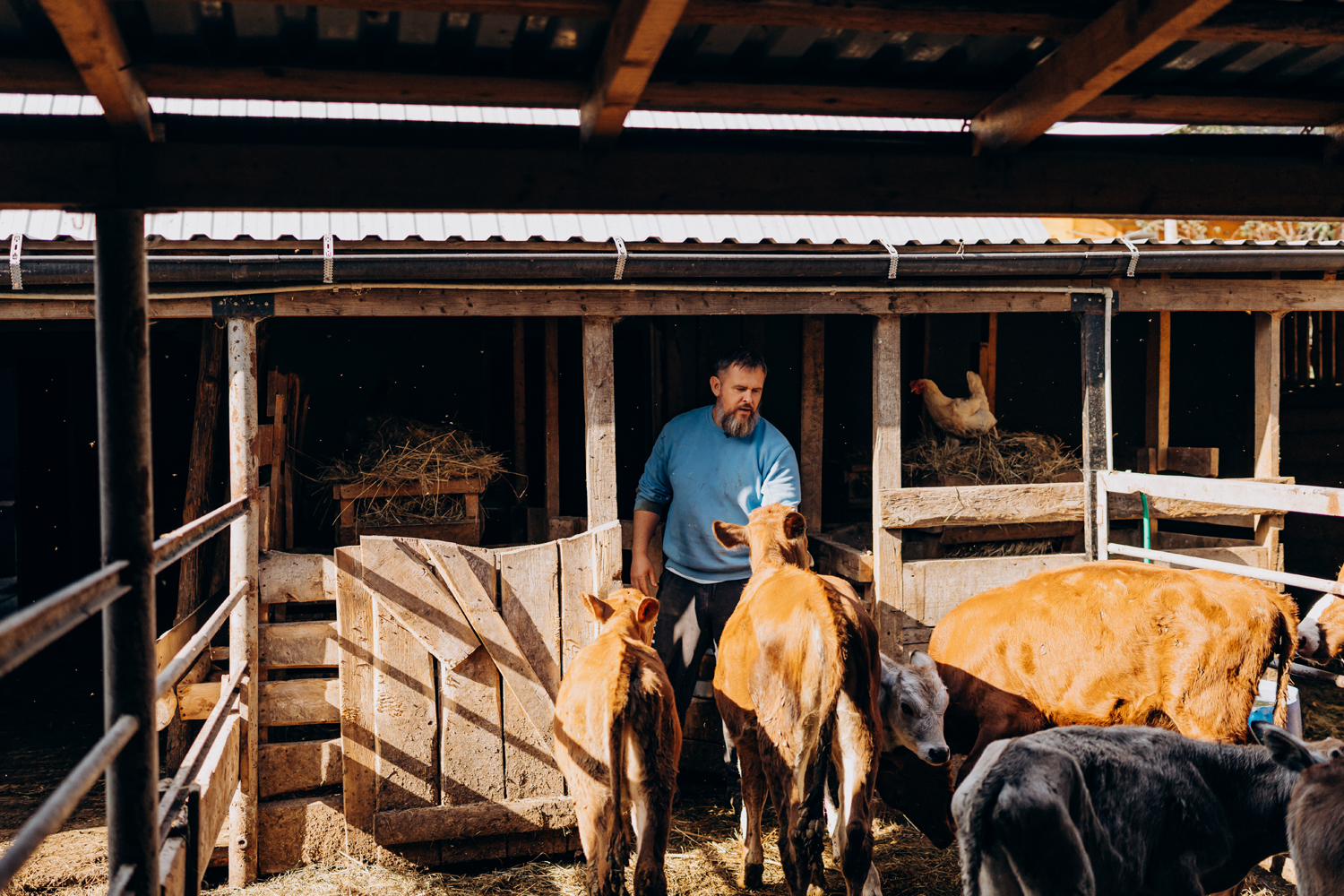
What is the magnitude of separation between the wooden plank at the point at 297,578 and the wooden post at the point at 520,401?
223cm

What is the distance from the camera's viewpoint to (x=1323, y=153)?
3.21m

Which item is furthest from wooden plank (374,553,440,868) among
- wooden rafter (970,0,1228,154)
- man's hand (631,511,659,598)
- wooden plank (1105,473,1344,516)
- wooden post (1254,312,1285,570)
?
wooden post (1254,312,1285,570)

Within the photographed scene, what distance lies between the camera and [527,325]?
25.3 feet

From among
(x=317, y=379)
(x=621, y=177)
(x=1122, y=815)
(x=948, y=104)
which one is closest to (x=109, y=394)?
(x=621, y=177)

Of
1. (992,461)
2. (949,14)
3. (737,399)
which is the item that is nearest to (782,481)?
(737,399)

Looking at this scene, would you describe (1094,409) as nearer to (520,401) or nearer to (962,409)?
(962,409)

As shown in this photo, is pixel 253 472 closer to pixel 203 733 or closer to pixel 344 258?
pixel 344 258

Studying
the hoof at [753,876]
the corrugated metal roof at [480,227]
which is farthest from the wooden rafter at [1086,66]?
the hoof at [753,876]

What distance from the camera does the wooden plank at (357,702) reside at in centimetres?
505

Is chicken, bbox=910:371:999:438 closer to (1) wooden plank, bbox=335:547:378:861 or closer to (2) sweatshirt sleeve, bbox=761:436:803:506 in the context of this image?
(2) sweatshirt sleeve, bbox=761:436:803:506

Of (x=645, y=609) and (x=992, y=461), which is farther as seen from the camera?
(x=992, y=461)

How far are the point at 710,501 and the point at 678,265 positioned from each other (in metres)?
1.37

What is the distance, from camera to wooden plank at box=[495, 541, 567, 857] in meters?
5.14

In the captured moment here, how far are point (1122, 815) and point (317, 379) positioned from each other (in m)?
7.45
